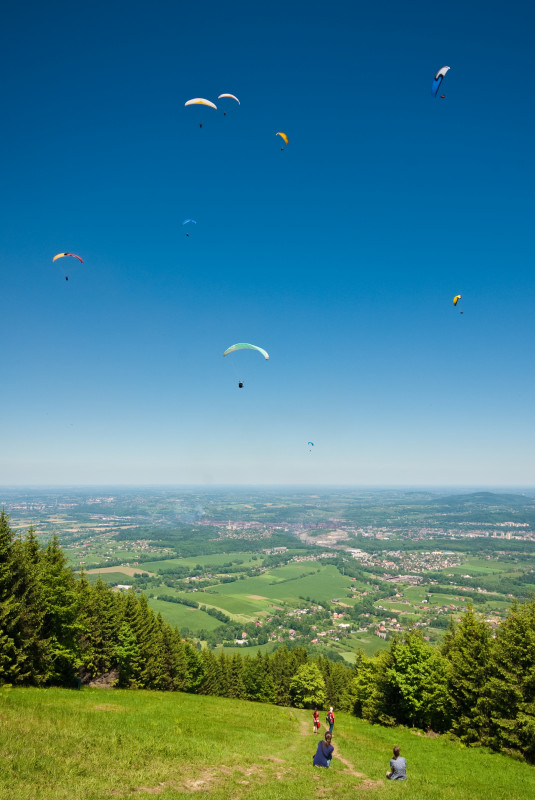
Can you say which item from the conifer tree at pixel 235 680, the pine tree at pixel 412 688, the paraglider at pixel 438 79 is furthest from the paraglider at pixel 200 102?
the conifer tree at pixel 235 680

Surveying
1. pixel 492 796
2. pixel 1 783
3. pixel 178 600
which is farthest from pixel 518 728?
pixel 178 600

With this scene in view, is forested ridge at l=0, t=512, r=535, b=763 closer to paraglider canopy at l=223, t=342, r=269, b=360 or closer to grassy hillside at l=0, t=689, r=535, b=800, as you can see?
grassy hillside at l=0, t=689, r=535, b=800

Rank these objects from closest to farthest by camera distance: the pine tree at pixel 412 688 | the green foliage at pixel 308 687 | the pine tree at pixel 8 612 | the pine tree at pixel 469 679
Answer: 1. the pine tree at pixel 8 612
2. the pine tree at pixel 469 679
3. the pine tree at pixel 412 688
4. the green foliage at pixel 308 687

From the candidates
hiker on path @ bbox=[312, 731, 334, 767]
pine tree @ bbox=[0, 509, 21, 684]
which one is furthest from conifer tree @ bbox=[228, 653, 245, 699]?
hiker on path @ bbox=[312, 731, 334, 767]

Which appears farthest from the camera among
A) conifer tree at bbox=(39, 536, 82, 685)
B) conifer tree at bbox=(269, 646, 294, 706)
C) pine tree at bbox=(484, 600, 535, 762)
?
conifer tree at bbox=(269, 646, 294, 706)

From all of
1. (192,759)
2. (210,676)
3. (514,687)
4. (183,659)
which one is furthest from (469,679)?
(210,676)

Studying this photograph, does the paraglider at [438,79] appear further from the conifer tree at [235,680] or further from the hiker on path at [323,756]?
the conifer tree at [235,680]
